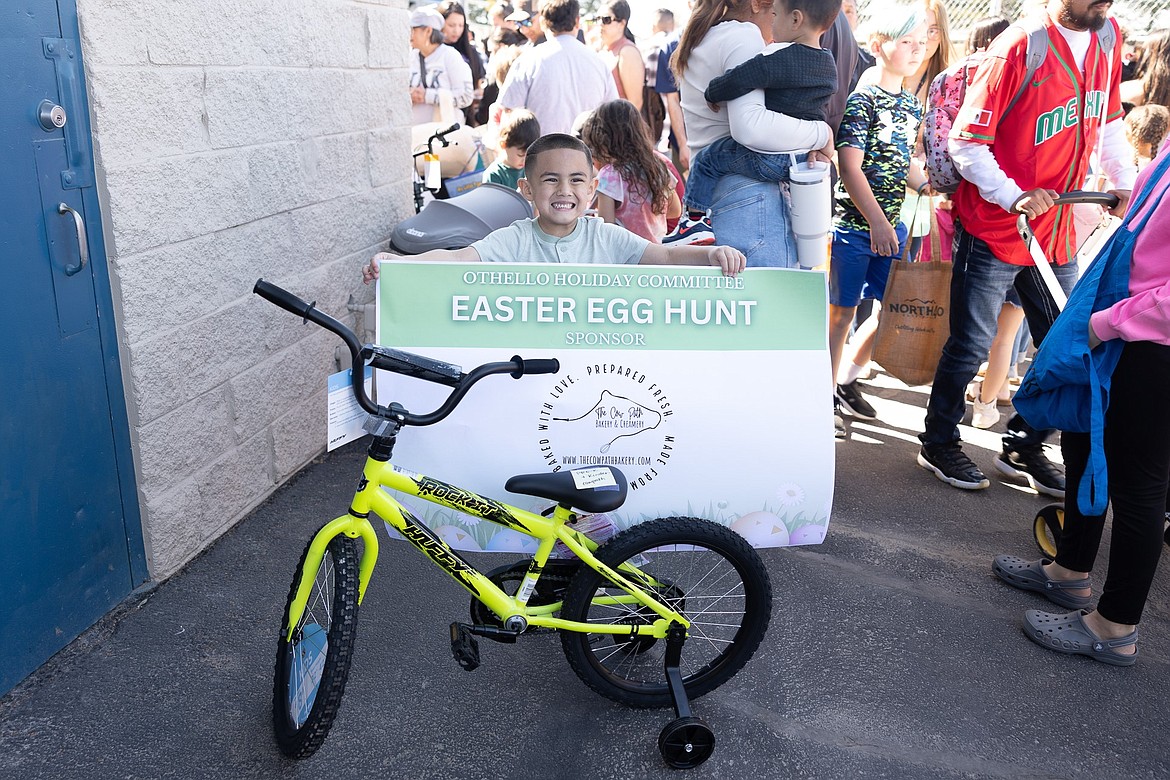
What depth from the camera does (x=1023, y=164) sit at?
3.88 meters

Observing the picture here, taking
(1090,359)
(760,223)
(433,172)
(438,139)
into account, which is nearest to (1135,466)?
(1090,359)

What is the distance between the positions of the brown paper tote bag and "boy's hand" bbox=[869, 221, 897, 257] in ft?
0.20

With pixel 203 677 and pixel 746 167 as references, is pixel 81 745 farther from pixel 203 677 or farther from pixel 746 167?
pixel 746 167

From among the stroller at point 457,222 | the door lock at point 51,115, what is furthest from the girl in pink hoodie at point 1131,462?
the door lock at point 51,115

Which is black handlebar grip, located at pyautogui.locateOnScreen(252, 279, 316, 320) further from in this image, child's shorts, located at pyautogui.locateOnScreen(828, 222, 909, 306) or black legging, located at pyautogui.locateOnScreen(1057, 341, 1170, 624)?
child's shorts, located at pyautogui.locateOnScreen(828, 222, 909, 306)

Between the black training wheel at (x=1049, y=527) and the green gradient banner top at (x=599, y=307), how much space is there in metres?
1.69

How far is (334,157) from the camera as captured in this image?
13.7 feet

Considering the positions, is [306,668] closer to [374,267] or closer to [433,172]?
[374,267]

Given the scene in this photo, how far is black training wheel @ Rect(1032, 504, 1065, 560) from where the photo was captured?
3718 mm

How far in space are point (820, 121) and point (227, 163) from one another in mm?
2135

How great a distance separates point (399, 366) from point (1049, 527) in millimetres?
2862

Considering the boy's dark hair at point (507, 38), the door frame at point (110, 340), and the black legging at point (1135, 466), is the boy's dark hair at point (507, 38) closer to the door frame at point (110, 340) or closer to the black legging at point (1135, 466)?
the door frame at point (110, 340)

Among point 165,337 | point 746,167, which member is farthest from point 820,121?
point 165,337

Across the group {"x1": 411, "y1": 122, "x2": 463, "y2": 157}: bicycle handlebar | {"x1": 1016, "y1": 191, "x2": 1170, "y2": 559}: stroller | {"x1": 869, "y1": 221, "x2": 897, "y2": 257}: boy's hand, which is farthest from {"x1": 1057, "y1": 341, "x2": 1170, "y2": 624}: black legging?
{"x1": 411, "y1": 122, "x2": 463, "y2": 157}: bicycle handlebar
